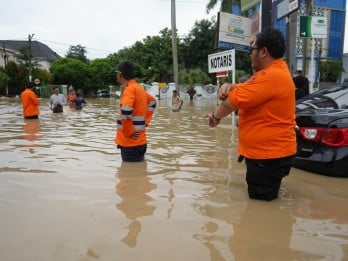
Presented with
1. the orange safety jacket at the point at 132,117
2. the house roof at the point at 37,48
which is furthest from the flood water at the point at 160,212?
the house roof at the point at 37,48

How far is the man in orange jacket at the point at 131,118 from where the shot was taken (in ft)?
18.9

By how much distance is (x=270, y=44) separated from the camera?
3.82m

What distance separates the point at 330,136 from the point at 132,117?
262 centimetres

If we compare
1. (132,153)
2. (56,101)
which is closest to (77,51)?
(56,101)

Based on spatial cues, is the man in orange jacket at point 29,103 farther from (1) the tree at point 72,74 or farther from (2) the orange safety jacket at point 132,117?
(1) the tree at point 72,74

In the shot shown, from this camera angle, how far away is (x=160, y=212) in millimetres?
3730

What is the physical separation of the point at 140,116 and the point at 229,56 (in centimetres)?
405

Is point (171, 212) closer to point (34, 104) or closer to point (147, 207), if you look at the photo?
point (147, 207)

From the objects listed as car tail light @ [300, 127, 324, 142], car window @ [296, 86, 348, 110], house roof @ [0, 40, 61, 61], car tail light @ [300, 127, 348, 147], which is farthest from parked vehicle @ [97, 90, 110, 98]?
car tail light @ [300, 127, 348, 147]

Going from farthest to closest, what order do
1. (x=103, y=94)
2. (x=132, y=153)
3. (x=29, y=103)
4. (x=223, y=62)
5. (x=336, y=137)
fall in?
1. (x=103, y=94)
2. (x=29, y=103)
3. (x=223, y=62)
4. (x=132, y=153)
5. (x=336, y=137)

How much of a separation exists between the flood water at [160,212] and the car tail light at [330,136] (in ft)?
1.50

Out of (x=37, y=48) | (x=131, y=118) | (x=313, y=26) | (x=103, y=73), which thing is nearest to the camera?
(x=131, y=118)

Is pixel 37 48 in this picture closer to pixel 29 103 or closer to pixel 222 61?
pixel 29 103

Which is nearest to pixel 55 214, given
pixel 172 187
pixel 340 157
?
pixel 172 187
